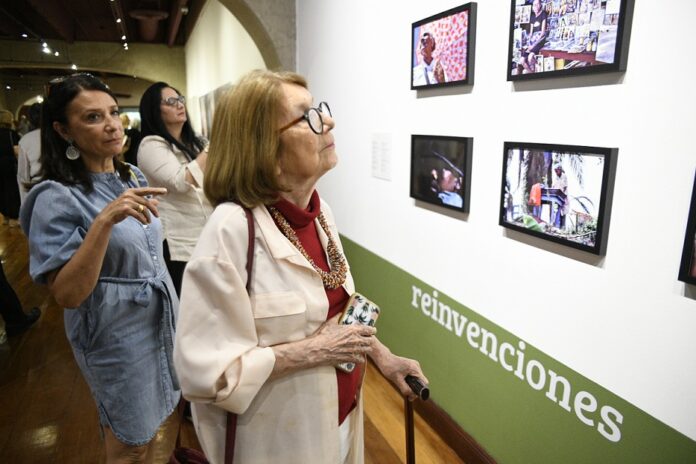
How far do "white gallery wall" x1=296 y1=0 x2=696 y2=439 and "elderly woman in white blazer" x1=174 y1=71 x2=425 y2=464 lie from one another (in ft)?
2.91

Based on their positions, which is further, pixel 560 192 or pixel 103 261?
pixel 560 192

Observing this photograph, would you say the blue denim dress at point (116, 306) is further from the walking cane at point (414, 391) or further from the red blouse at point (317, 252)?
the walking cane at point (414, 391)

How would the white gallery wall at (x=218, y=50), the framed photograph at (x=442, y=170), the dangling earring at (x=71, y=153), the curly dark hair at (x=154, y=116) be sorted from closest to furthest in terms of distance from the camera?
the dangling earring at (x=71, y=153) → the framed photograph at (x=442, y=170) → the curly dark hair at (x=154, y=116) → the white gallery wall at (x=218, y=50)

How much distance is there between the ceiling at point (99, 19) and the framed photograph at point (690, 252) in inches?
332

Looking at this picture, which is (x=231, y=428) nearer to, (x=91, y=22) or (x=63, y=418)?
(x=63, y=418)

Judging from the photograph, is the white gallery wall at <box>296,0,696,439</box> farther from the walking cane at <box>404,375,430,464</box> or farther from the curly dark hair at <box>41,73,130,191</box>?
the curly dark hair at <box>41,73,130,191</box>

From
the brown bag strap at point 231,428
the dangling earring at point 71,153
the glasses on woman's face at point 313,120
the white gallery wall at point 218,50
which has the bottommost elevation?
the brown bag strap at point 231,428

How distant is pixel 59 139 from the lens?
154 cm

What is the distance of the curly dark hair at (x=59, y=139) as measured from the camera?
58.8 inches

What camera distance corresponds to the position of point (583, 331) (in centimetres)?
169

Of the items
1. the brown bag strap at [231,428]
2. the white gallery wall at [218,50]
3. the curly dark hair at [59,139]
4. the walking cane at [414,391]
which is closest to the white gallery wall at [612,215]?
the walking cane at [414,391]

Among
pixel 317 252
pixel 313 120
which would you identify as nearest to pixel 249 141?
pixel 313 120

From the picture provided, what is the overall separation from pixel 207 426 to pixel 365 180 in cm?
231

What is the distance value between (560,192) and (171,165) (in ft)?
6.21
